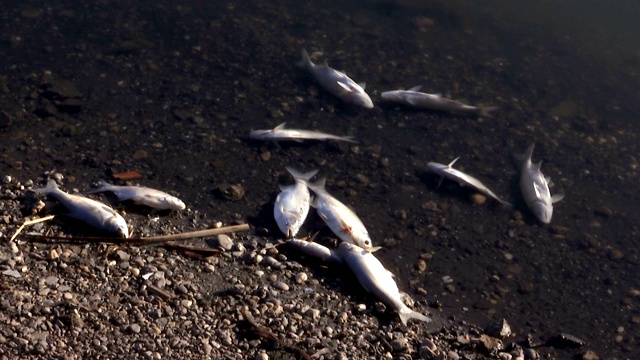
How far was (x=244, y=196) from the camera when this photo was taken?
7754 mm

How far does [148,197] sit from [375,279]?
235 cm

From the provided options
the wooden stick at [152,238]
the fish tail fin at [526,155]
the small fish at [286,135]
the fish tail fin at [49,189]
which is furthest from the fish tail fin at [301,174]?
the fish tail fin at [526,155]

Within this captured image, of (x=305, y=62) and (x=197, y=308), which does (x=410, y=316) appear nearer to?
(x=197, y=308)

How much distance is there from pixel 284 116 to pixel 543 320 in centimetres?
421

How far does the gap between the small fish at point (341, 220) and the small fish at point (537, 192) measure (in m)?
2.22

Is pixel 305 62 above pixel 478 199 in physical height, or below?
above

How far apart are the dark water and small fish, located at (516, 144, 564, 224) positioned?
14cm

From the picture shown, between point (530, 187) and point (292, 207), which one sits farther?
point (530, 187)

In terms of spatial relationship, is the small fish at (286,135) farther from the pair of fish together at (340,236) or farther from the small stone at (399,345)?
the small stone at (399,345)

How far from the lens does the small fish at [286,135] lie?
8.52 meters

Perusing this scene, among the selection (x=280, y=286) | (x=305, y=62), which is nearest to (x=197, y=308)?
(x=280, y=286)

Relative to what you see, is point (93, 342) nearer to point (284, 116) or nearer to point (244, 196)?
point (244, 196)

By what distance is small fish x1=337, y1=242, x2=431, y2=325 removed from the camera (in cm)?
614

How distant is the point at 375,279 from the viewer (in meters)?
6.28
